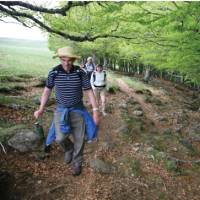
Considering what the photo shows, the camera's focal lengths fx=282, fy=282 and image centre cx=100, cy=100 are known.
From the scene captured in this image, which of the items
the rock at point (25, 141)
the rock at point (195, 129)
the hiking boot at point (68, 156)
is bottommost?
the rock at point (195, 129)

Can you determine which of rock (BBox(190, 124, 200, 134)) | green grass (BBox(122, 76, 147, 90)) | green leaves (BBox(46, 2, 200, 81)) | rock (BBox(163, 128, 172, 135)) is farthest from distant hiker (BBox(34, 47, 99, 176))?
green grass (BBox(122, 76, 147, 90))

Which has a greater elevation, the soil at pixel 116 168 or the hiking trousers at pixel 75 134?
the hiking trousers at pixel 75 134

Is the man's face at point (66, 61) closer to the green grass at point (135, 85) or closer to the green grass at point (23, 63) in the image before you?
the green grass at point (23, 63)

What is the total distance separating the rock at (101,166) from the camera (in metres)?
7.97

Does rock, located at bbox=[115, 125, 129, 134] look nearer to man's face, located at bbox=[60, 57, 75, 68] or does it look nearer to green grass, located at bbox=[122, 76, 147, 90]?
man's face, located at bbox=[60, 57, 75, 68]

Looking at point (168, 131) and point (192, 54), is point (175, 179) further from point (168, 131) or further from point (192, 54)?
point (192, 54)

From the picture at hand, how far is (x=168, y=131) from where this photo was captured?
12.8 meters

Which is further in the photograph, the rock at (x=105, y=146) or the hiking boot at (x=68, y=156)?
the rock at (x=105, y=146)

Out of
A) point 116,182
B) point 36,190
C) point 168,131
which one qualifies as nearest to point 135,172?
point 116,182

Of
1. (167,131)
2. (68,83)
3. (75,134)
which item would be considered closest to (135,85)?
(167,131)

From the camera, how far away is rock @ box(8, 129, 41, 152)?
25.7 ft

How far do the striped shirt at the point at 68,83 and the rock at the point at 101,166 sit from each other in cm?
297

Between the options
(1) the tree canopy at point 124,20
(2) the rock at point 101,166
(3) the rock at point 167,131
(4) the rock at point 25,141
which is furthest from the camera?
(3) the rock at point 167,131

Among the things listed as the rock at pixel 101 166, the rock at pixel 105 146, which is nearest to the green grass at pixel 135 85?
the rock at pixel 105 146
